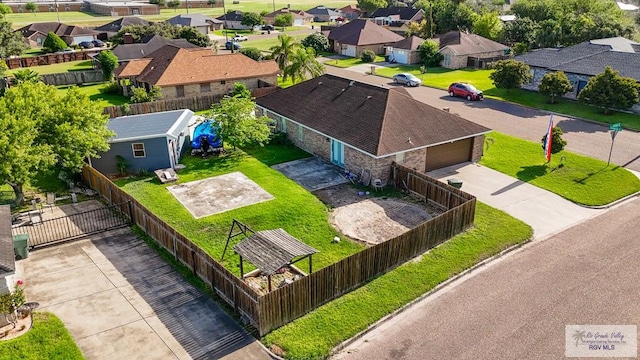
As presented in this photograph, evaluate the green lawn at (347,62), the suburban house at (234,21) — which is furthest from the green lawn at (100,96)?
the suburban house at (234,21)

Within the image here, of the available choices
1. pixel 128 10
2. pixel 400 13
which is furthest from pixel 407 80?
pixel 128 10

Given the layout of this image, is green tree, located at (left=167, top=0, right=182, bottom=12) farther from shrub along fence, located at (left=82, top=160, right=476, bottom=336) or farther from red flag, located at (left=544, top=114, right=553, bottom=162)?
red flag, located at (left=544, top=114, right=553, bottom=162)

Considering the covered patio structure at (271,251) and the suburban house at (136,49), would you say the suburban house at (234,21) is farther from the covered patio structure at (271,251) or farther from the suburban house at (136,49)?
the covered patio structure at (271,251)

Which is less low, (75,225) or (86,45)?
(86,45)

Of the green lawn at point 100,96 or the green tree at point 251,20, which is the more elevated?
the green tree at point 251,20

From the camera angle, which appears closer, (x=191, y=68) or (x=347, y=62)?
(x=191, y=68)

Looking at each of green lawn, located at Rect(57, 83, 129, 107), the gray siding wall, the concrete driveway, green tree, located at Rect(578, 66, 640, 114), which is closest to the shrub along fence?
the concrete driveway

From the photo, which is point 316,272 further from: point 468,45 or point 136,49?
point 136,49
